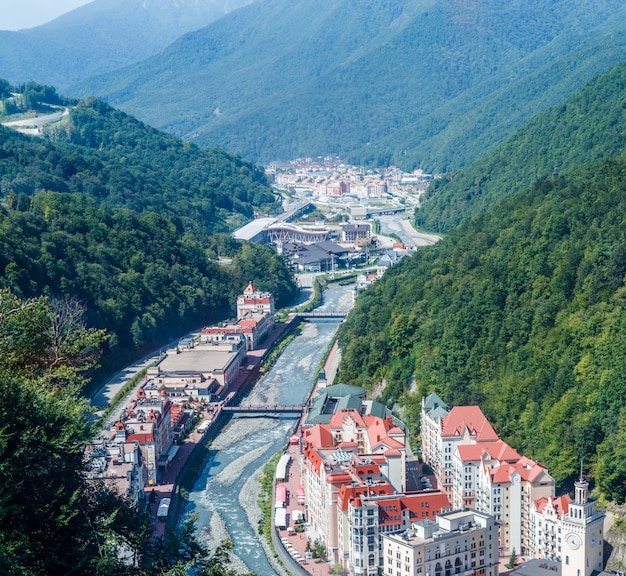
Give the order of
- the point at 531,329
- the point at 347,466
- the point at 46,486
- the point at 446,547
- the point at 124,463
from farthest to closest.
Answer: the point at 531,329
the point at 124,463
the point at 347,466
the point at 446,547
the point at 46,486

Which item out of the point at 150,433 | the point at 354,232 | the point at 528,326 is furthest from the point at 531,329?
the point at 354,232

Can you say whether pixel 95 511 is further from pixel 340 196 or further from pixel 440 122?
pixel 440 122

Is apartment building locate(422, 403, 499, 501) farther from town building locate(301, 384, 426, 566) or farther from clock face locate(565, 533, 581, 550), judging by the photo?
clock face locate(565, 533, 581, 550)

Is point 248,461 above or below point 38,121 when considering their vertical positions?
below

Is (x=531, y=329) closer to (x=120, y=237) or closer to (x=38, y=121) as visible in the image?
(x=120, y=237)

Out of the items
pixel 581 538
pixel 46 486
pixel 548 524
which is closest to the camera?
pixel 46 486

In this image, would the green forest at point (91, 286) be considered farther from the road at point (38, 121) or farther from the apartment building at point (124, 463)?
the apartment building at point (124, 463)

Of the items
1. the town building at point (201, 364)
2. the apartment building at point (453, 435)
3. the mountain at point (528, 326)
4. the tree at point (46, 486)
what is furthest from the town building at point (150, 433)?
the tree at point (46, 486)

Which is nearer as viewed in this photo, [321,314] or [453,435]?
[453,435]

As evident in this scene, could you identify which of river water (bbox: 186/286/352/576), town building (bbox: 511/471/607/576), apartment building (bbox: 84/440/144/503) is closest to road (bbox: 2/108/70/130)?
river water (bbox: 186/286/352/576)
